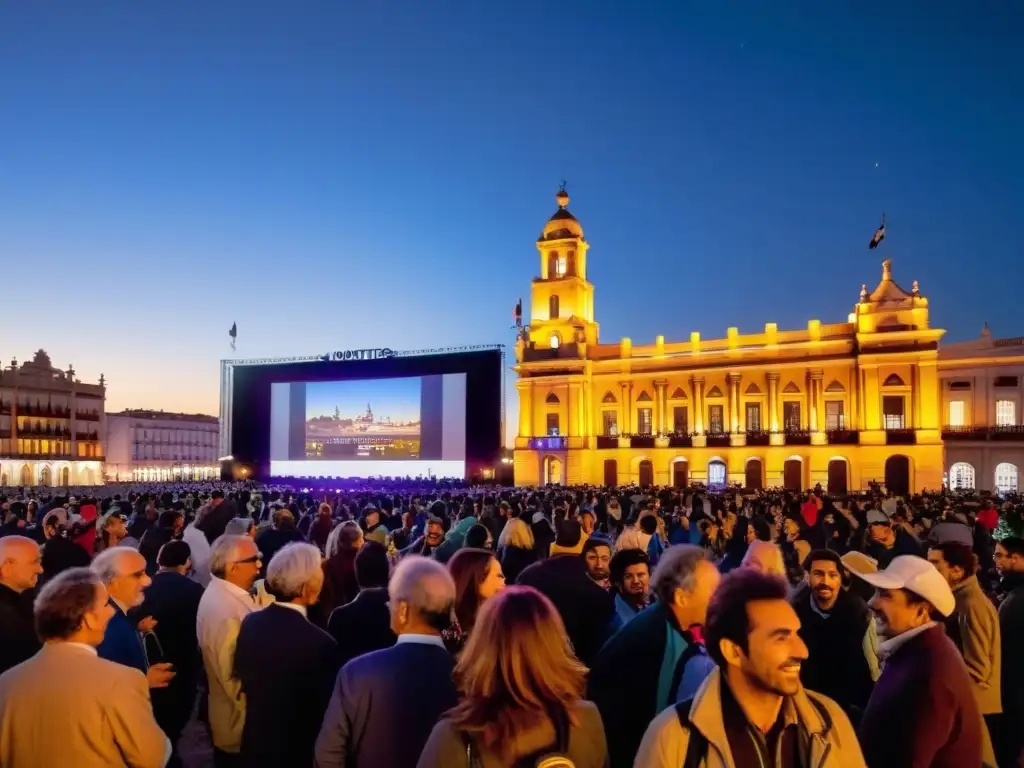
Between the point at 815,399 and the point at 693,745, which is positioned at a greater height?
the point at 815,399

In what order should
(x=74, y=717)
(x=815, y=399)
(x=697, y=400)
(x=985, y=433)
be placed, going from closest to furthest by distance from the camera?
1. (x=74, y=717)
2. (x=985, y=433)
3. (x=815, y=399)
4. (x=697, y=400)

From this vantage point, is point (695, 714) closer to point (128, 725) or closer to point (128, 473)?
point (128, 725)

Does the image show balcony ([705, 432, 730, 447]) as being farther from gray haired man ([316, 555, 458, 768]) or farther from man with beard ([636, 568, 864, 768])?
man with beard ([636, 568, 864, 768])

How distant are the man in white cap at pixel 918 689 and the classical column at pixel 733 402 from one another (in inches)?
1762

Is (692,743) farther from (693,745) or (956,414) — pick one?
(956,414)

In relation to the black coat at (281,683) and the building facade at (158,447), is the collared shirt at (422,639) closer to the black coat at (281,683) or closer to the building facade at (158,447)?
the black coat at (281,683)

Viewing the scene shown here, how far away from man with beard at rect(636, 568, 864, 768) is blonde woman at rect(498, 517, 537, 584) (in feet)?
16.5

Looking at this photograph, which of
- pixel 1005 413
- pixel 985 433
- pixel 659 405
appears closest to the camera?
pixel 985 433

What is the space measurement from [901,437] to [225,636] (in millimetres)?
43130

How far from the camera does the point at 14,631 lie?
4.55 m

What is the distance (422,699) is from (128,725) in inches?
42.6

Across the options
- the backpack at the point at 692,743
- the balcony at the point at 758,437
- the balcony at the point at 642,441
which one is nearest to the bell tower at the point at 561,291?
the balcony at the point at 642,441

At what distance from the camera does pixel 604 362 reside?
166ft

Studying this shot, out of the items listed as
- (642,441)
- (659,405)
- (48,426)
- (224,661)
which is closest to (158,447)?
(48,426)
